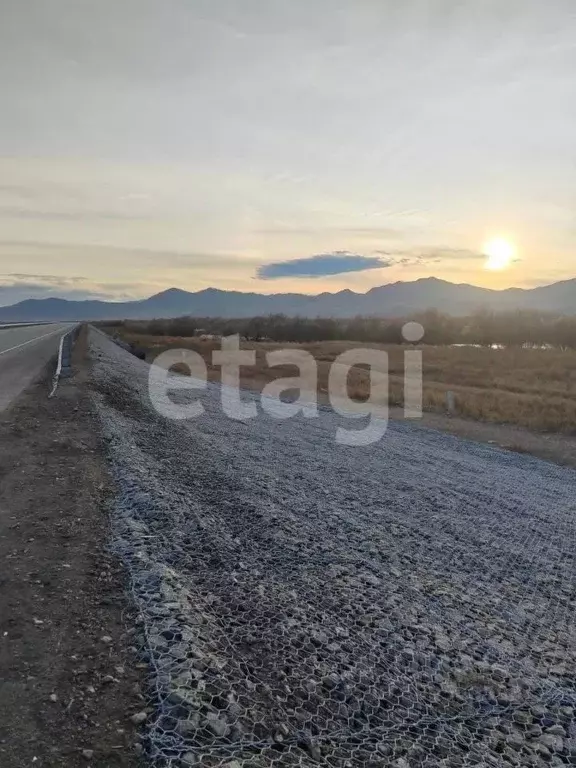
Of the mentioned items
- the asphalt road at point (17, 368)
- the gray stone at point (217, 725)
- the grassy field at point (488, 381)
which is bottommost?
the grassy field at point (488, 381)

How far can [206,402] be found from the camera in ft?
63.2

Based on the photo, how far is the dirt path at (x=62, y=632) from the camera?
3479 millimetres

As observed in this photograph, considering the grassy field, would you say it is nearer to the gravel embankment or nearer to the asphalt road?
the asphalt road

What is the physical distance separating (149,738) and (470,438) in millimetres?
18251

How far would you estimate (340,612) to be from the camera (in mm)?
5965

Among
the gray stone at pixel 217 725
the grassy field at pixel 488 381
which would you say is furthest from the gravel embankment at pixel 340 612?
the grassy field at pixel 488 381

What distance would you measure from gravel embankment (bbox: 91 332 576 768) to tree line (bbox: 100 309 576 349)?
81.1m

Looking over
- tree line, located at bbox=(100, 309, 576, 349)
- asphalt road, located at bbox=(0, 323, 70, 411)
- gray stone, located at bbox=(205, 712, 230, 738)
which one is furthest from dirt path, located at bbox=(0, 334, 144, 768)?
Result: tree line, located at bbox=(100, 309, 576, 349)

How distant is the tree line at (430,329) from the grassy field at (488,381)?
33317 mm

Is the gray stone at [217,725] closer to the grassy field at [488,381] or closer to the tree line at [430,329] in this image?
the grassy field at [488,381]

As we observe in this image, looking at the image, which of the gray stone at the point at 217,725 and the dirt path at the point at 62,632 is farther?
the gray stone at the point at 217,725

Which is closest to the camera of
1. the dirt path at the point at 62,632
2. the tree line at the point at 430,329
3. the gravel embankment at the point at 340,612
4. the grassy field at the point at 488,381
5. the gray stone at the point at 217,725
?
the dirt path at the point at 62,632

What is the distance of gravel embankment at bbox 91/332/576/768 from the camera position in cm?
408

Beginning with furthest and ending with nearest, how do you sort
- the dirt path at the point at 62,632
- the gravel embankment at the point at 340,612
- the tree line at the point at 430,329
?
the tree line at the point at 430,329
the gravel embankment at the point at 340,612
the dirt path at the point at 62,632
